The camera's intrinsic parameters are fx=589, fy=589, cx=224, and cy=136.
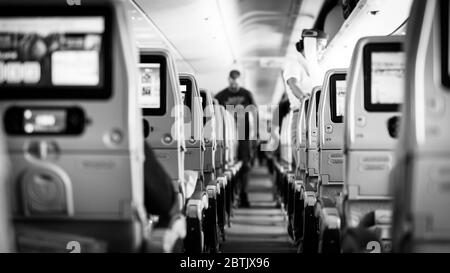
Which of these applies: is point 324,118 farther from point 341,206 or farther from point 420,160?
point 420,160

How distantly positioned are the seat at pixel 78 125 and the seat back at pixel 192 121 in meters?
2.41

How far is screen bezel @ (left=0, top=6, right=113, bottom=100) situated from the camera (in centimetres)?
232

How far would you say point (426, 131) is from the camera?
2.07 meters

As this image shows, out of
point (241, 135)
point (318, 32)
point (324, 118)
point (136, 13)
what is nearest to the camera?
point (324, 118)

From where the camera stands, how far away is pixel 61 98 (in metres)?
2.38

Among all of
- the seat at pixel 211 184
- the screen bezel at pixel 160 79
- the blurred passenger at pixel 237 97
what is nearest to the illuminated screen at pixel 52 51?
the screen bezel at pixel 160 79

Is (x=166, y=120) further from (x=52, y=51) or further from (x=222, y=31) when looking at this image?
(x=222, y=31)

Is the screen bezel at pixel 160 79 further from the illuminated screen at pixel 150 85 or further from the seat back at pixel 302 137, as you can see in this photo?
the seat back at pixel 302 137

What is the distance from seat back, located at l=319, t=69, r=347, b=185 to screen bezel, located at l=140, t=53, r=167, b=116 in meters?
1.39

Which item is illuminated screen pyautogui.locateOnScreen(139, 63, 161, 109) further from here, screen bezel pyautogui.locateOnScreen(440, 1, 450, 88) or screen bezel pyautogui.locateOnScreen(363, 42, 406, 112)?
screen bezel pyautogui.locateOnScreen(440, 1, 450, 88)

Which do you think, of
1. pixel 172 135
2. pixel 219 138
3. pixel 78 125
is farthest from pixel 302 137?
pixel 78 125

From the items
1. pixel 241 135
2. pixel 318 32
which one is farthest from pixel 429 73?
pixel 241 135

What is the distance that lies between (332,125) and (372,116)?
5.16 feet
